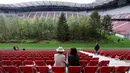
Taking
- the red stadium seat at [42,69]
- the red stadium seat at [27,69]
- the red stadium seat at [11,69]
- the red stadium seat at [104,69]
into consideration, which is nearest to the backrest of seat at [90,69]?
the red stadium seat at [104,69]

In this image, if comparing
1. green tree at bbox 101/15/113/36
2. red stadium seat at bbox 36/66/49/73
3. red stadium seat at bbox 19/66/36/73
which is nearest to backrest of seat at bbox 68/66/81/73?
red stadium seat at bbox 36/66/49/73

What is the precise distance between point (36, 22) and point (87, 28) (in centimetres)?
1468

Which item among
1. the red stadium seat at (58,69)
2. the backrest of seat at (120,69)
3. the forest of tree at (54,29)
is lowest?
the forest of tree at (54,29)

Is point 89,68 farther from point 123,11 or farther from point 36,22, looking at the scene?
point 123,11

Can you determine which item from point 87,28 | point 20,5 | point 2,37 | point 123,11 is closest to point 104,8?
point 123,11

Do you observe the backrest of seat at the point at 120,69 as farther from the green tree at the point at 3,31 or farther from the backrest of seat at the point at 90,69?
the green tree at the point at 3,31

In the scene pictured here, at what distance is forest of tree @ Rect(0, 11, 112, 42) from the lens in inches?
3061

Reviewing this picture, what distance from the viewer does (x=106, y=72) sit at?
12914mm

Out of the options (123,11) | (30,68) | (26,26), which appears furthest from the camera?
(123,11)

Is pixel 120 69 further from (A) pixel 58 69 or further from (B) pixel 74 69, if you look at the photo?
(A) pixel 58 69

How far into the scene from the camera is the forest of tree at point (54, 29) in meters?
77.8

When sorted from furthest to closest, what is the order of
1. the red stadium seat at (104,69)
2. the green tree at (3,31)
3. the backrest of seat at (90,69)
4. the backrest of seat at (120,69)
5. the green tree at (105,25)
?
the green tree at (105,25), the green tree at (3,31), the backrest of seat at (120,69), the backrest of seat at (90,69), the red stadium seat at (104,69)

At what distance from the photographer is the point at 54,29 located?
82.2 metres

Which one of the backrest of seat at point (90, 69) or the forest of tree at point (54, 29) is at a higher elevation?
the backrest of seat at point (90, 69)
